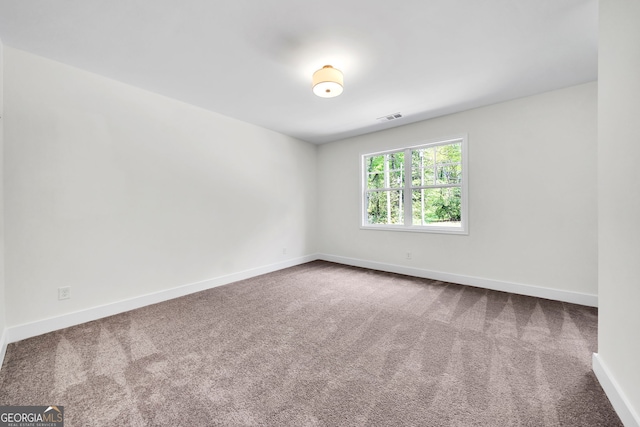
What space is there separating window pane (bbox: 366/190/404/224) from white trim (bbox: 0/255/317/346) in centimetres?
248

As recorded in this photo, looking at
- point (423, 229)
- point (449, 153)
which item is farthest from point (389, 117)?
point (423, 229)

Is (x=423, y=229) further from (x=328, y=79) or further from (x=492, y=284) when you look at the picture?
(x=328, y=79)

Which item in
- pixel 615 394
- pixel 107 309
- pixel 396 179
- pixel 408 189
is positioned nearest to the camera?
pixel 615 394

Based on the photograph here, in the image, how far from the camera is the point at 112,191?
2699 millimetres

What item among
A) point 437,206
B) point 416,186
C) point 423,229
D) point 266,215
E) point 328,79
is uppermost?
point 328,79

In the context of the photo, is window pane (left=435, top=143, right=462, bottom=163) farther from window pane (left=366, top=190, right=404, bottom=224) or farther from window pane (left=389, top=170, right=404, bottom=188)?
window pane (left=366, top=190, right=404, bottom=224)

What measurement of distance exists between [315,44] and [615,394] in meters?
3.04

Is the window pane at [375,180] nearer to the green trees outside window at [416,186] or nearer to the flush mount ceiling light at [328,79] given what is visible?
the green trees outside window at [416,186]

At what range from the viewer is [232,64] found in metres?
2.40

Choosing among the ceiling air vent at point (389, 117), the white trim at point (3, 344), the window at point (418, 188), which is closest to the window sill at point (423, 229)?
the window at point (418, 188)

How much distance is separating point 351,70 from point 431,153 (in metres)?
2.21

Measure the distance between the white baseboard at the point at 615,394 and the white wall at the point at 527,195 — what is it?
5.74 feet

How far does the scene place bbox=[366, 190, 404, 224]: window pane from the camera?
179 inches

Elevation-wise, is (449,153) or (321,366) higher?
(449,153)
